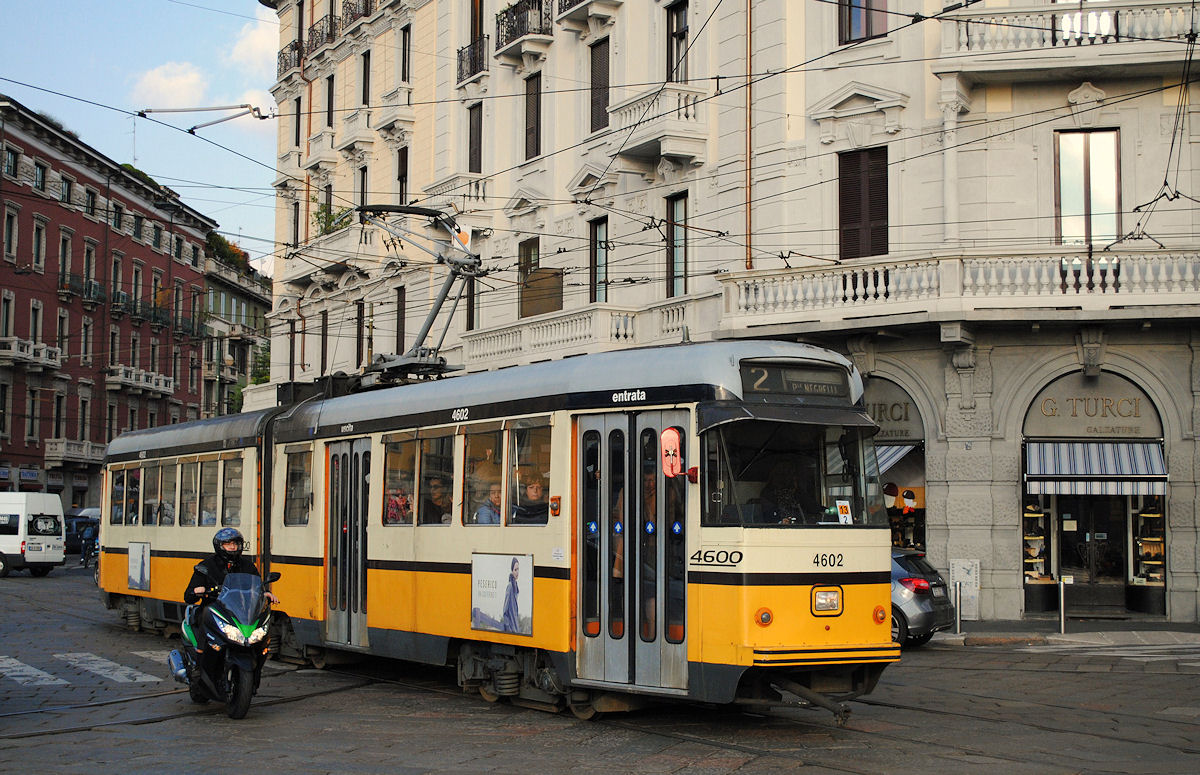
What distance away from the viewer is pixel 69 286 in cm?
6062

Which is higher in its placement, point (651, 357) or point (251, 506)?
point (651, 357)

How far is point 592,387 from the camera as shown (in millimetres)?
11750

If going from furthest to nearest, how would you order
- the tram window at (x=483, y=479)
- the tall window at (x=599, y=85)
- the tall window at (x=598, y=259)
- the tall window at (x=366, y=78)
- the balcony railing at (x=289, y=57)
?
the balcony railing at (x=289, y=57) < the tall window at (x=366, y=78) < the tall window at (x=599, y=85) < the tall window at (x=598, y=259) < the tram window at (x=483, y=479)

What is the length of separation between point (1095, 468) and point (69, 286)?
49.4 metres

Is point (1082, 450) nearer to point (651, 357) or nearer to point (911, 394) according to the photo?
point (911, 394)

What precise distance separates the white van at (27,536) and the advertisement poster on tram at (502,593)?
31.5 meters

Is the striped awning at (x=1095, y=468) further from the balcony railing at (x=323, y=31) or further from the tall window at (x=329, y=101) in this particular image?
the balcony railing at (x=323, y=31)

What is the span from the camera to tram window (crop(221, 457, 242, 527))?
1805 cm

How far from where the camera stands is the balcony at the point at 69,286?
2367 inches

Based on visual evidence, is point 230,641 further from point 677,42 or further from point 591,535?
point 677,42

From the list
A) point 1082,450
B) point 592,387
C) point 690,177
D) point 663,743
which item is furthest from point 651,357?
point 690,177

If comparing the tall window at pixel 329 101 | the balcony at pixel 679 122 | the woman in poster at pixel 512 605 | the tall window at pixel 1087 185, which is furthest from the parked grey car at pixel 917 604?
the tall window at pixel 329 101

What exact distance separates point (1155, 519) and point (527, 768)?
53.7 feet

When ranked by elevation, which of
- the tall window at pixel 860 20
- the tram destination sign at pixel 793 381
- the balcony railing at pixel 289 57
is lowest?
the tram destination sign at pixel 793 381
